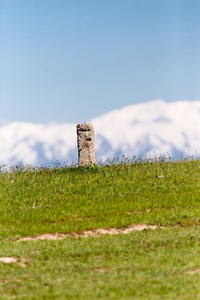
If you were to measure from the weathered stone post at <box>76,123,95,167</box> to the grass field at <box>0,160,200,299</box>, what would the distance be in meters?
0.93

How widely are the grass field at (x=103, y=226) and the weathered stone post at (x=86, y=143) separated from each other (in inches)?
36.5

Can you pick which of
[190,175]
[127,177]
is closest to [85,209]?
[127,177]

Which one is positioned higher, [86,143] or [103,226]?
[86,143]

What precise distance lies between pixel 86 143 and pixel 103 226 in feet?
35.2

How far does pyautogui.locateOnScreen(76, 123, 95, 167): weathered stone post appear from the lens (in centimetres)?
2512

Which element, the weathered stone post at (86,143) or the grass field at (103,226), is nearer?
the grass field at (103,226)

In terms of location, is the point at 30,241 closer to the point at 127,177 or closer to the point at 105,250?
the point at 105,250

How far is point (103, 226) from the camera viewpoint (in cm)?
1476

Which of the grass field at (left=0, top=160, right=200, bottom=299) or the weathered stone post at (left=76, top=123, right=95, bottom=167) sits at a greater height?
the weathered stone post at (left=76, top=123, right=95, bottom=167)

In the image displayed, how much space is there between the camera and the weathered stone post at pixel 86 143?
25125 millimetres

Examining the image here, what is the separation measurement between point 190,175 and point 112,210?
635 centimetres

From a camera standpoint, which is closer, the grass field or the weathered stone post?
the grass field

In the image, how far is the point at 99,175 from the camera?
21984mm

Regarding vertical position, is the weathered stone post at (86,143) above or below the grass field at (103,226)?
above
